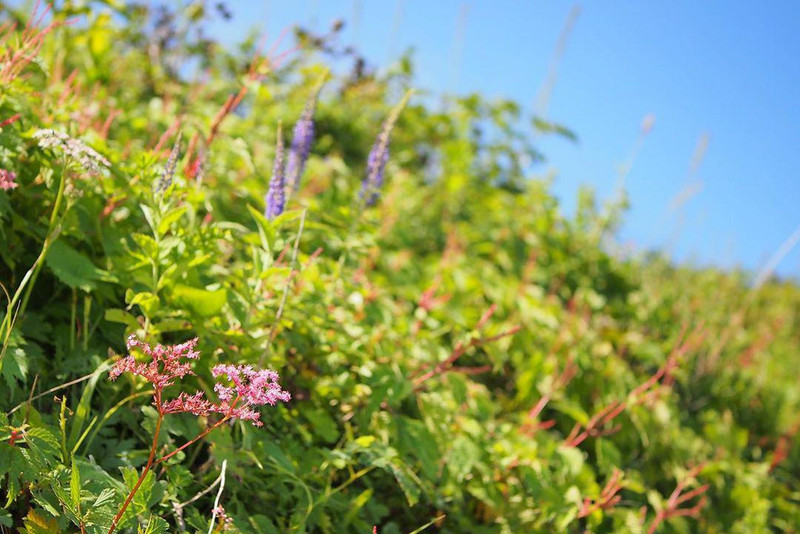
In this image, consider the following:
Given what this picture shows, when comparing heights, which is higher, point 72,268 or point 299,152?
point 299,152

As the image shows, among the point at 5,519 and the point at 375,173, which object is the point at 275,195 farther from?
the point at 5,519

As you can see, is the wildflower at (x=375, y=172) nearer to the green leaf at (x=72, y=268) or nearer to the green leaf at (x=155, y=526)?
the green leaf at (x=72, y=268)

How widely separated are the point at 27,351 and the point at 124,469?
60 centimetres

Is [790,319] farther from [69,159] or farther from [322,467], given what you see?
[69,159]

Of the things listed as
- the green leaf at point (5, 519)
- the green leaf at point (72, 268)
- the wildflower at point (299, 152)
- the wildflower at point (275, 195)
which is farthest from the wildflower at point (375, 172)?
the green leaf at point (5, 519)

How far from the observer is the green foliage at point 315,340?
1.63 meters

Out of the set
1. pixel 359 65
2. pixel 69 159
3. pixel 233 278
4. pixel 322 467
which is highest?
pixel 359 65

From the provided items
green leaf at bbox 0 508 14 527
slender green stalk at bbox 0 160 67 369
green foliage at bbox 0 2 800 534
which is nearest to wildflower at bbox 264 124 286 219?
green foliage at bbox 0 2 800 534

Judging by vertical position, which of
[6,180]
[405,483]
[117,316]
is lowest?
[405,483]

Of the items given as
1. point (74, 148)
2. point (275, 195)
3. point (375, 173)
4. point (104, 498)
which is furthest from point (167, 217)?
point (375, 173)

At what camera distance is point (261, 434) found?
1.86 meters

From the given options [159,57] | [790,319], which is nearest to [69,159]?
[159,57]

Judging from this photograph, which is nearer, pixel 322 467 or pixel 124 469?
pixel 124 469

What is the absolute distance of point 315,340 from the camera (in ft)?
7.17
